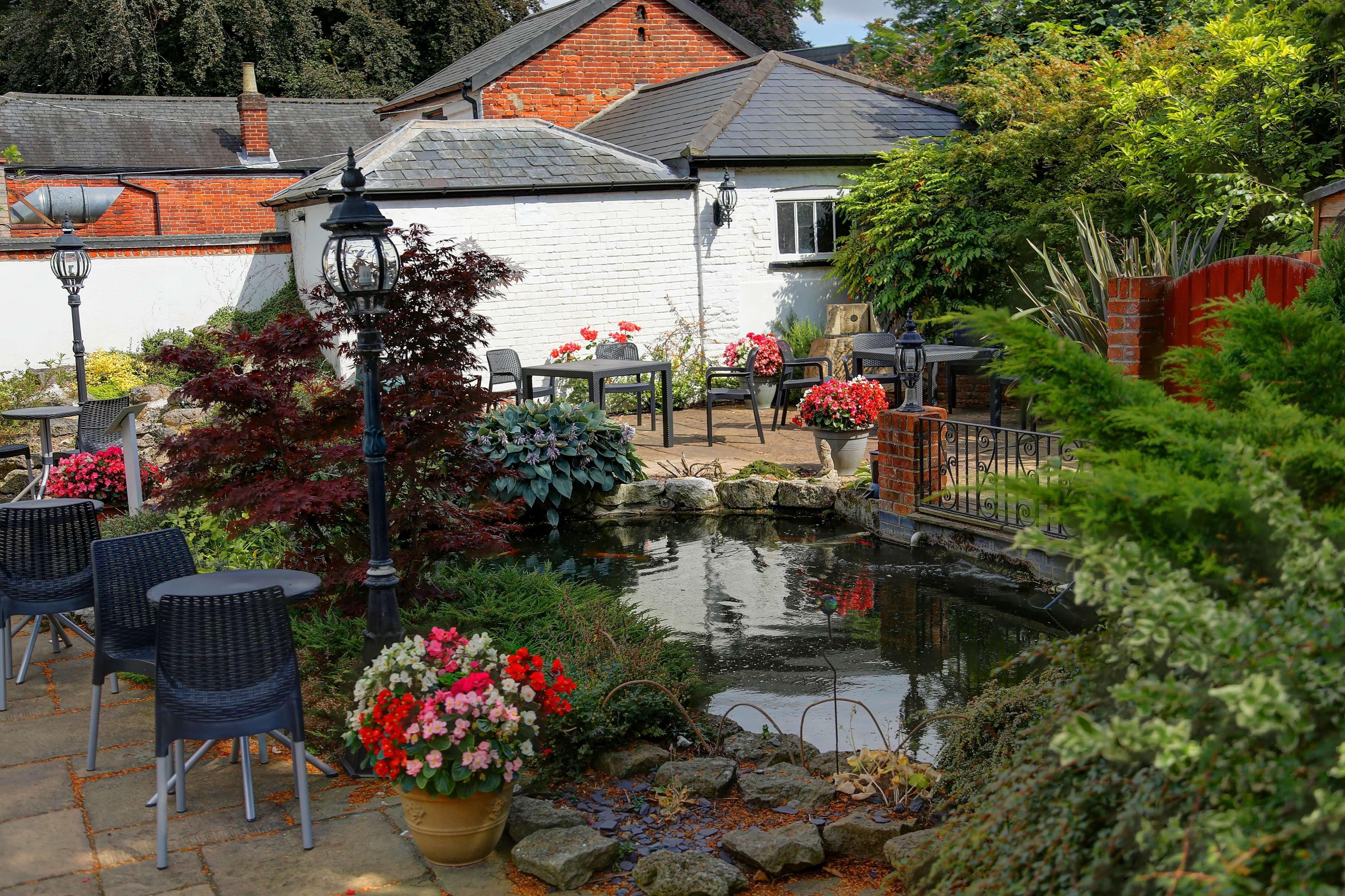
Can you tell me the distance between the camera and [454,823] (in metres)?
3.46

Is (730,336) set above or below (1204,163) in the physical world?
below

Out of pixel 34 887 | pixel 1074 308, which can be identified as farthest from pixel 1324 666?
pixel 1074 308

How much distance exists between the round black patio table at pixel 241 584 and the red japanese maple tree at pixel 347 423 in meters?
0.37

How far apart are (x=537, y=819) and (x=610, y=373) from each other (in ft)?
23.6

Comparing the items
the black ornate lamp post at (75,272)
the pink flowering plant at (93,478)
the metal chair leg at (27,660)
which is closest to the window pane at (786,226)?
the black ornate lamp post at (75,272)

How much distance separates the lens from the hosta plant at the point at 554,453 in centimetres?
873

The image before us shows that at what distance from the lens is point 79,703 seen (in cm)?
511

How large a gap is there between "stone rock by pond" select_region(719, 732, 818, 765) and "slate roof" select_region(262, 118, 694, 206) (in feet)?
33.4

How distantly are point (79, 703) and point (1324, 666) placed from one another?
5.07m

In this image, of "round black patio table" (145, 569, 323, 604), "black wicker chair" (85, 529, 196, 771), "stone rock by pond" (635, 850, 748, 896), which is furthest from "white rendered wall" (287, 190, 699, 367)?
"stone rock by pond" (635, 850, 748, 896)

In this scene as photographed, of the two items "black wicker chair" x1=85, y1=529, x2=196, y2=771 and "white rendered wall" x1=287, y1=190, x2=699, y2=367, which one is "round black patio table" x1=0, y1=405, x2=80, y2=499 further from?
"white rendered wall" x1=287, y1=190, x2=699, y2=367

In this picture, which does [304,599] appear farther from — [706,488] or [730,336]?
[730,336]

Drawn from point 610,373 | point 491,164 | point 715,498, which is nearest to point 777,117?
point 491,164

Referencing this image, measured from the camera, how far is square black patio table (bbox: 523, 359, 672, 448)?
419 inches
